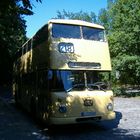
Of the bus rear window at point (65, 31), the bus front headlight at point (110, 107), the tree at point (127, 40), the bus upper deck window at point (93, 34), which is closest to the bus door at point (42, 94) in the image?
the bus rear window at point (65, 31)

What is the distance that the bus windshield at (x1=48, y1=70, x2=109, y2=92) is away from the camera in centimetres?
1272

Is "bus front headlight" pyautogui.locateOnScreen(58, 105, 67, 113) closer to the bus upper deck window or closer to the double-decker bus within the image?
the double-decker bus

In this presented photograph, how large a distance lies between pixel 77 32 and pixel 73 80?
2057 millimetres

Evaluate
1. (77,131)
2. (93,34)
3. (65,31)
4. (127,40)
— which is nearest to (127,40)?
(127,40)

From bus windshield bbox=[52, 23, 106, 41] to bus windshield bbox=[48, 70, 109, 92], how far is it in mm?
1479

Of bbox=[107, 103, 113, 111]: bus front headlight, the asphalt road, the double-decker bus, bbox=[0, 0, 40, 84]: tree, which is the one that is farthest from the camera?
bbox=[107, 103, 113, 111]: bus front headlight

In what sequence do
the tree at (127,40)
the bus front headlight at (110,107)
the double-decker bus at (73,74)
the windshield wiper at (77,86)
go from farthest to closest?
the tree at (127,40)
the bus front headlight at (110,107)
the windshield wiper at (77,86)
the double-decker bus at (73,74)

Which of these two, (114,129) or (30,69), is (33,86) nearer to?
(30,69)

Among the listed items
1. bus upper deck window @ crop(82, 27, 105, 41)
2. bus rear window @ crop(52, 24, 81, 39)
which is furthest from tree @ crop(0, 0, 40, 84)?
bus upper deck window @ crop(82, 27, 105, 41)

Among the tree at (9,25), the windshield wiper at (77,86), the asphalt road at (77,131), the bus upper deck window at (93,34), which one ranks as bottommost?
the asphalt road at (77,131)

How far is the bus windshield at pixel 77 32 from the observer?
44.1 ft

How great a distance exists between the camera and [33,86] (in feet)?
53.7

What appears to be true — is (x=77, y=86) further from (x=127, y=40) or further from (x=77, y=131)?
(x=127, y=40)

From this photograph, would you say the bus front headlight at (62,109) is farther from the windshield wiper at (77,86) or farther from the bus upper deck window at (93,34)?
the bus upper deck window at (93,34)
